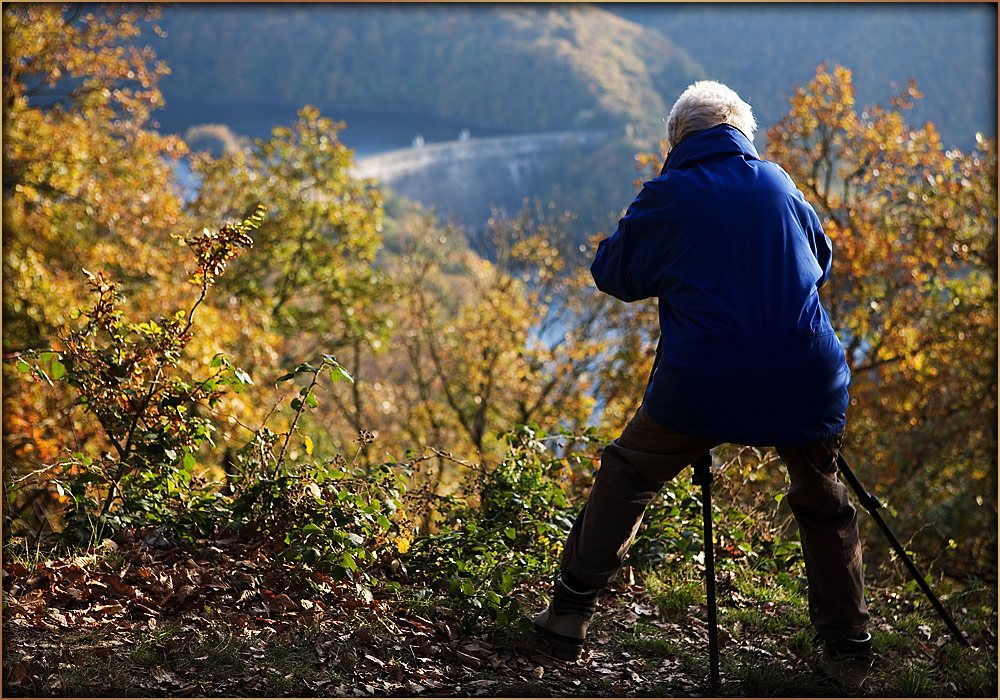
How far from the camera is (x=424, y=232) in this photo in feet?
70.5

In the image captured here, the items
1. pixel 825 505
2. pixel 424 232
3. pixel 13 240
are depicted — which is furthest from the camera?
pixel 424 232

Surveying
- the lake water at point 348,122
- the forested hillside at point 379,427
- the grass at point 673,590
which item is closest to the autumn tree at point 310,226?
the forested hillside at point 379,427

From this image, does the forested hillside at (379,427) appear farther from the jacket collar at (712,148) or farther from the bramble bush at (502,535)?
the jacket collar at (712,148)

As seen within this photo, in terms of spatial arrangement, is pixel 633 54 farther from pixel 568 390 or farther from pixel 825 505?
pixel 825 505

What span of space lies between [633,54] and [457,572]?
71.2 m

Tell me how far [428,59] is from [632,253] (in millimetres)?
75574

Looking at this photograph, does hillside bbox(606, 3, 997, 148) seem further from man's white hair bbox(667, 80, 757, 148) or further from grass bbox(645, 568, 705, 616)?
man's white hair bbox(667, 80, 757, 148)

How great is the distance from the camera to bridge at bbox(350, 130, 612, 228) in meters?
47.3

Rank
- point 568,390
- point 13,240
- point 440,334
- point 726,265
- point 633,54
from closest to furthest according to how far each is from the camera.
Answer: point 726,265 → point 13,240 → point 568,390 → point 440,334 → point 633,54

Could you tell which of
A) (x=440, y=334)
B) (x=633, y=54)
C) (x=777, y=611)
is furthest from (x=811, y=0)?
(x=633, y=54)

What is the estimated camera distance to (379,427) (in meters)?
20.7

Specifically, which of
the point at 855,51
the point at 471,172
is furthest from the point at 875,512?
the point at 855,51

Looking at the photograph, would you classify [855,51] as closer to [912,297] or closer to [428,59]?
[428,59]

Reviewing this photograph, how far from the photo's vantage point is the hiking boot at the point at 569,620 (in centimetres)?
318
